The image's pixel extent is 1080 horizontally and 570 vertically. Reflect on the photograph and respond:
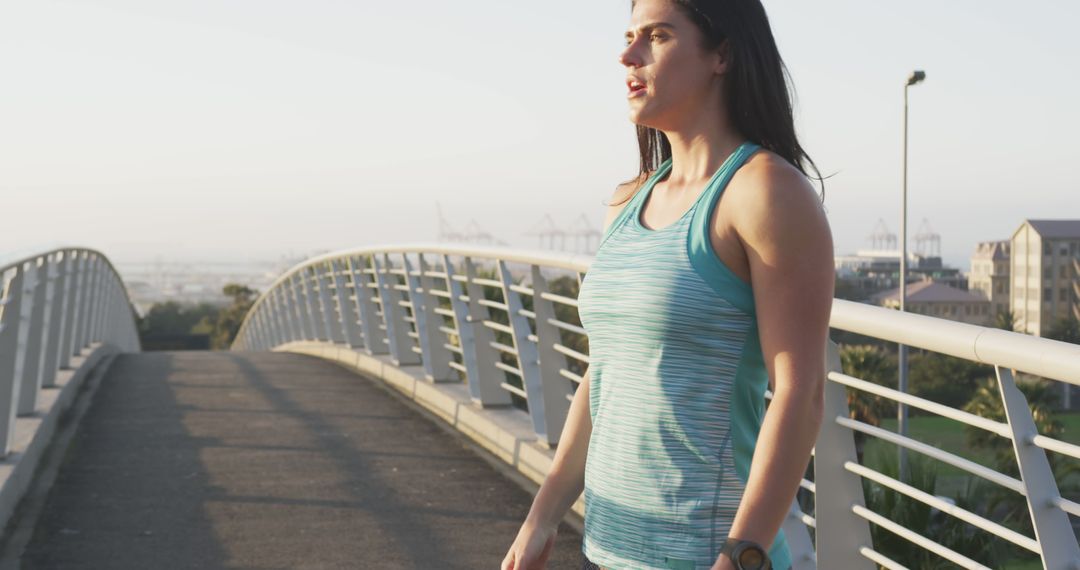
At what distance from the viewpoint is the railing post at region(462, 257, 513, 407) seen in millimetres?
8516

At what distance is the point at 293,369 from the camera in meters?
13.3

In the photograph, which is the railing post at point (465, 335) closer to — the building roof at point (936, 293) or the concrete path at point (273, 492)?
the concrete path at point (273, 492)

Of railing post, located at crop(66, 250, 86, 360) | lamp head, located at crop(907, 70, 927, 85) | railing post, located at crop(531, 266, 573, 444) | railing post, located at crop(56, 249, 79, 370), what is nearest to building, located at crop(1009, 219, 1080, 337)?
lamp head, located at crop(907, 70, 927, 85)

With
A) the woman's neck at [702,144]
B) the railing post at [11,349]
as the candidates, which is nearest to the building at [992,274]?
the railing post at [11,349]

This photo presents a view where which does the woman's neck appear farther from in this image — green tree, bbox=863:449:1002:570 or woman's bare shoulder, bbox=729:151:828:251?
green tree, bbox=863:449:1002:570

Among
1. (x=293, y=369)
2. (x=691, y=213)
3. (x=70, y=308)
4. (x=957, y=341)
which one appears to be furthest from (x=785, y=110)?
(x=293, y=369)

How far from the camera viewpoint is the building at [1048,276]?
141 m

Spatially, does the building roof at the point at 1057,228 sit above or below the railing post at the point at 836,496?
below

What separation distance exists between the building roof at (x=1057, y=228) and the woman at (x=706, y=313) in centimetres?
14891

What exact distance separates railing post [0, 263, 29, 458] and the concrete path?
0.39m

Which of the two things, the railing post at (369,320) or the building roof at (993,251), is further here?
the building roof at (993,251)

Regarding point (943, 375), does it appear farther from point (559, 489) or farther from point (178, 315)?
point (178, 315)

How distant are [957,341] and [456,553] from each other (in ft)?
10.0

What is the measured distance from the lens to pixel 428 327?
32.7 ft
